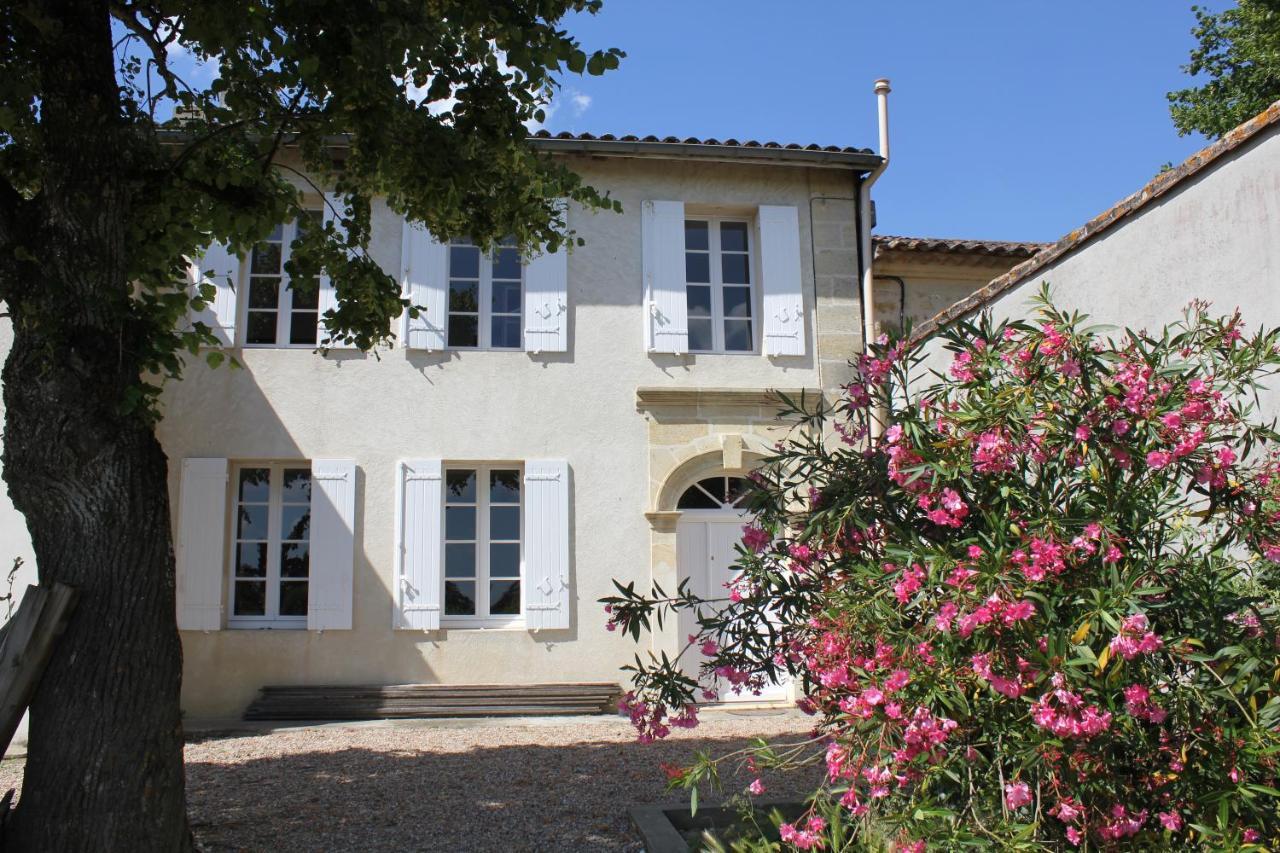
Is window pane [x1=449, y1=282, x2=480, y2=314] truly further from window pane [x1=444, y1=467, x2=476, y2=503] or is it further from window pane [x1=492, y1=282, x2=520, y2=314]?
window pane [x1=444, y1=467, x2=476, y2=503]

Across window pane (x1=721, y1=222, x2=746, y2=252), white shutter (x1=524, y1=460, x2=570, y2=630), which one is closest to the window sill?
white shutter (x1=524, y1=460, x2=570, y2=630)

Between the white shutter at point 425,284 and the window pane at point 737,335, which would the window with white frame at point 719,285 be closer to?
the window pane at point 737,335

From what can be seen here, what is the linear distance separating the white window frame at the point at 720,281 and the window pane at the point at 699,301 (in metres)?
0.04

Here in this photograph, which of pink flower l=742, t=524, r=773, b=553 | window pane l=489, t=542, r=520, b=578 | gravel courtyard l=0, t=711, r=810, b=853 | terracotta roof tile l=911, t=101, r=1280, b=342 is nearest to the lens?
pink flower l=742, t=524, r=773, b=553

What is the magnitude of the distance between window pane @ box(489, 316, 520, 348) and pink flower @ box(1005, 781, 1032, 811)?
724 centimetres

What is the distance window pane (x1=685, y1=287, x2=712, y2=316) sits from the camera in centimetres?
959

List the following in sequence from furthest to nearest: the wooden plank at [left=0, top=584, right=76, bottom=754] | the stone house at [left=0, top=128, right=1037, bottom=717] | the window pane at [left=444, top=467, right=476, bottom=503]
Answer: the window pane at [left=444, top=467, right=476, bottom=503] → the stone house at [left=0, top=128, right=1037, bottom=717] → the wooden plank at [left=0, top=584, right=76, bottom=754]

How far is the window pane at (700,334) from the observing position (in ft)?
31.2

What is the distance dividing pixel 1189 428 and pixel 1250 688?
0.67 metres

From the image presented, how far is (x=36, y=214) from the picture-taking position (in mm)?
3857

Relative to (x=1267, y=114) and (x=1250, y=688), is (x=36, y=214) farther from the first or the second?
(x=1267, y=114)

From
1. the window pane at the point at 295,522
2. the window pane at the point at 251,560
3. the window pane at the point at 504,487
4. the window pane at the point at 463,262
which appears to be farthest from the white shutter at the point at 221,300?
the window pane at the point at 504,487

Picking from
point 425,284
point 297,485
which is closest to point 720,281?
point 425,284

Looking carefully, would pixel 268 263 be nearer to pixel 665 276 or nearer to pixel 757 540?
pixel 665 276
